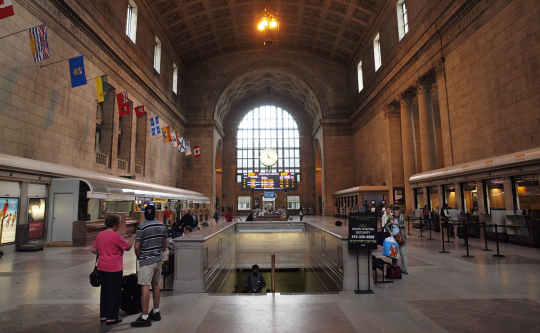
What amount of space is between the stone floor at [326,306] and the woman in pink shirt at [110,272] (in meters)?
0.20

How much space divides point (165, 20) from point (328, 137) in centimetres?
1925

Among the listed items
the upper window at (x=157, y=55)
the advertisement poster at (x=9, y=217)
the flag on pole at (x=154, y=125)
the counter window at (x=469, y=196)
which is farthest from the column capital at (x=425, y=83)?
the advertisement poster at (x=9, y=217)

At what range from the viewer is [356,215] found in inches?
255

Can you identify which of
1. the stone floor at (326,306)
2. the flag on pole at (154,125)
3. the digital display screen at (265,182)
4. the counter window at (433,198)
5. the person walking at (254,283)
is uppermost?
the flag on pole at (154,125)

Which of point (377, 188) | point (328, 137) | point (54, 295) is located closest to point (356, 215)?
point (54, 295)

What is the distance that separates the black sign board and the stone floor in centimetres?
88

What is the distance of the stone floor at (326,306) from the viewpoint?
4293mm

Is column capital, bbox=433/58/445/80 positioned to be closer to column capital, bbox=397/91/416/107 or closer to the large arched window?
column capital, bbox=397/91/416/107

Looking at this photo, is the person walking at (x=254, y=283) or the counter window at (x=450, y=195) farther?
the counter window at (x=450, y=195)

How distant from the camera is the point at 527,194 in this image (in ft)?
35.8

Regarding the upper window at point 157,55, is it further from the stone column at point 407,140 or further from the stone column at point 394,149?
the stone column at point 407,140

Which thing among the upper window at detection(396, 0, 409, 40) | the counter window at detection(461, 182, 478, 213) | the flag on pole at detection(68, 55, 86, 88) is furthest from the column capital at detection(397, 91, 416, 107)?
the flag on pole at detection(68, 55, 86, 88)

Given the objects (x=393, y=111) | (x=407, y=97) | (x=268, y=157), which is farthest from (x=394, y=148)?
(x=268, y=157)

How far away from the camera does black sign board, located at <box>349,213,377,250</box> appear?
6297 millimetres
